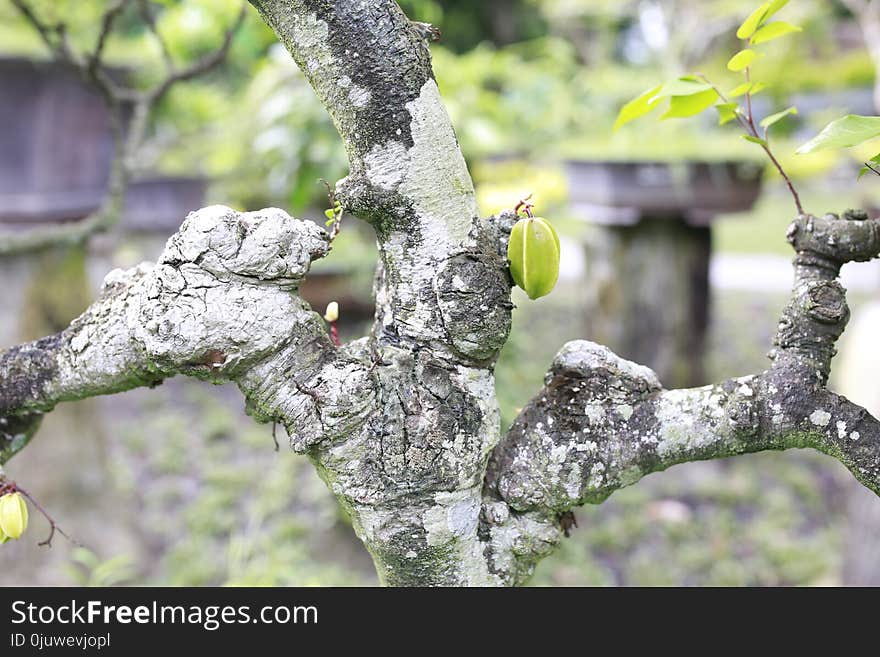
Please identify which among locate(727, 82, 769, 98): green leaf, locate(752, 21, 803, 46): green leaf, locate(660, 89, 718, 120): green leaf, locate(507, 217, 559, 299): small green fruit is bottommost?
locate(507, 217, 559, 299): small green fruit

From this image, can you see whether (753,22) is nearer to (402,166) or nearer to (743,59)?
(743,59)

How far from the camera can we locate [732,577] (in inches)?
77.5

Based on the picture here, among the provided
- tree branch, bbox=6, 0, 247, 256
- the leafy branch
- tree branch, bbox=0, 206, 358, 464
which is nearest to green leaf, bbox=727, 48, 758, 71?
the leafy branch

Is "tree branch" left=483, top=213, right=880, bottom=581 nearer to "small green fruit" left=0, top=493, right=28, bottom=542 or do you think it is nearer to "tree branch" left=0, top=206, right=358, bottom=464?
"tree branch" left=0, top=206, right=358, bottom=464

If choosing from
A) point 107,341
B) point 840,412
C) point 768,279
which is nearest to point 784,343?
point 840,412

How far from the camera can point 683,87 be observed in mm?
663

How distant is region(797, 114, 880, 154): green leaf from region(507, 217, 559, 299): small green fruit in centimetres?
19

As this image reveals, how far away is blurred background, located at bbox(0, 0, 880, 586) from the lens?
186 cm

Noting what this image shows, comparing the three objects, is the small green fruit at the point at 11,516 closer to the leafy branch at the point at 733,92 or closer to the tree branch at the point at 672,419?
the tree branch at the point at 672,419

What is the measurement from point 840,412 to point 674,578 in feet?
4.91

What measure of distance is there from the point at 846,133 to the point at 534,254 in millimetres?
231

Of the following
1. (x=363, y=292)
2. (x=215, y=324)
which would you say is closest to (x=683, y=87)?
(x=215, y=324)

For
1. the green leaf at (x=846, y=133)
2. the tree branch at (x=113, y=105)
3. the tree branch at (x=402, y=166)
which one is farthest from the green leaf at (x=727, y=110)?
the tree branch at (x=113, y=105)
